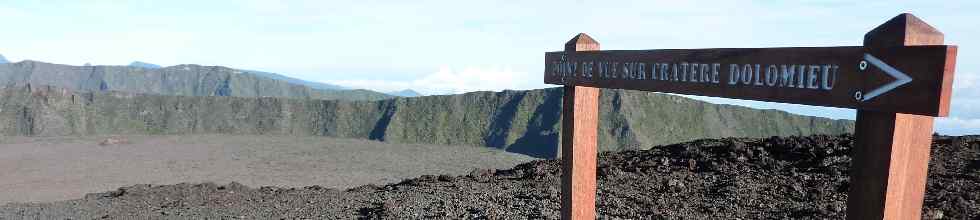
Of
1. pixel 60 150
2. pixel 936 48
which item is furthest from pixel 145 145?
pixel 936 48

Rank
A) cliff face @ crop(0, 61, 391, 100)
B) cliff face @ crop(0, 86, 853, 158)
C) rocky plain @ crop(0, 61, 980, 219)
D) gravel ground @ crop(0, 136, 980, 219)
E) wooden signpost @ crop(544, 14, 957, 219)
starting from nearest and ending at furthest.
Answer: wooden signpost @ crop(544, 14, 957, 219), gravel ground @ crop(0, 136, 980, 219), rocky plain @ crop(0, 61, 980, 219), cliff face @ crop(0, 86, 853, 158), cliff face @ crop(0, 61, 391, 100)

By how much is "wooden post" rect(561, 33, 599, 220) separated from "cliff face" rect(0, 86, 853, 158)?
41862 mm

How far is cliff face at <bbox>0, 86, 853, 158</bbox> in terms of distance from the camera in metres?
50.4

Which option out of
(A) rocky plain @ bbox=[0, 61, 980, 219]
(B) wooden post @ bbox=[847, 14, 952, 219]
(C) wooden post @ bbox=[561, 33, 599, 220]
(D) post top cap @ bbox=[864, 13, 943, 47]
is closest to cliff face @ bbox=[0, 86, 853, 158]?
(A) rocky plain @ bbox=[0, 61, 980, 219]

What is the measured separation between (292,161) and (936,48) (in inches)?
1164

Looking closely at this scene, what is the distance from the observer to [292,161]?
29422 mm

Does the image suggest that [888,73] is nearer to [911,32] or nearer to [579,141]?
[911,32]

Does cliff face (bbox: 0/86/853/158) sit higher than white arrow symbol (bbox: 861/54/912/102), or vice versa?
white arrow symbol (bbox: 861/54/912/102)

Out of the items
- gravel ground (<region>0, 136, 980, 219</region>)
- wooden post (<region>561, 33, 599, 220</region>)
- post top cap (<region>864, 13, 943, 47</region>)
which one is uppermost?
post top cap (<region>864, 13, 943, 47</region>)

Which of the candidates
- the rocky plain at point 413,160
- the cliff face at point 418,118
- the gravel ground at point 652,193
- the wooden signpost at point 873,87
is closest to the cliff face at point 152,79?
the cliff face at point 418,118

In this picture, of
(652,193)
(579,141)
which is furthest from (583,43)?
(652,193)

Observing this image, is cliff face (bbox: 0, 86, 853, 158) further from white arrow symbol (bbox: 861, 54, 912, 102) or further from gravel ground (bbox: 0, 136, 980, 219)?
white arrow symbol (bbox: 861, 54, 912, 102)

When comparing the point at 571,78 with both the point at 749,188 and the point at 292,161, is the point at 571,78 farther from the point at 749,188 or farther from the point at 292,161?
the point at 292,161

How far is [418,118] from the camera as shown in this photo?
56500mm
